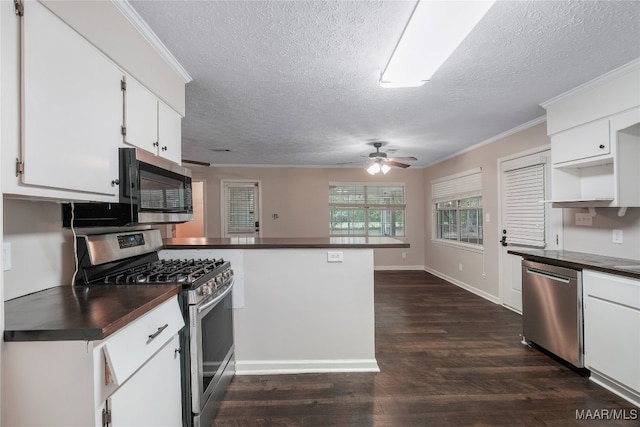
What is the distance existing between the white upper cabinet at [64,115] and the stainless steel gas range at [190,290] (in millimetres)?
500

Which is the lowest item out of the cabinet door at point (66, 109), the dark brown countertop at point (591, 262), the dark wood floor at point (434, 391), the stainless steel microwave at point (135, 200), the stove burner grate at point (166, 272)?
the dark wood floor at point (434, 391)

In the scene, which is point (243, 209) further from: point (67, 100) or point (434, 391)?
point (67, 100)

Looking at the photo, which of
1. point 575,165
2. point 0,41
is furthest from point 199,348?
point 575,165

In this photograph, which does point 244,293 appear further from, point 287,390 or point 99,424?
point 99,424

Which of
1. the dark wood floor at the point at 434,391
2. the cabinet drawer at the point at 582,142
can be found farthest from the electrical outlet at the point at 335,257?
the cabinet drawer at the point at 582,142

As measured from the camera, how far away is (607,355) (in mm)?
2221

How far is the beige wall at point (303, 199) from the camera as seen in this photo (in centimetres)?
670

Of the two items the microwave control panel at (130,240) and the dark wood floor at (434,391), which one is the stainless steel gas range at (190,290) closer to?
the microwave control panel at (130,240)

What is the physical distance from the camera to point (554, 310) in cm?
266

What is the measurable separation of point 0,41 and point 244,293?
204 centimetres

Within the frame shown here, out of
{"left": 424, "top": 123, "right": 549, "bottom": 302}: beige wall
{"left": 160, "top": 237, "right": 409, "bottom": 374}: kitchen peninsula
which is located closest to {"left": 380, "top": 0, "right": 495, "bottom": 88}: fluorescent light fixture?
{"left": 160, "top": 237, "right": 409, "bottom": 374}: kitchen peninsula

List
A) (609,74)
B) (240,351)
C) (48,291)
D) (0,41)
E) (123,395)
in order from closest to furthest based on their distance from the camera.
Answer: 1. (0,41)
2. (123,395)
3. (48,291)
4. (609,74)
5. (240,351)

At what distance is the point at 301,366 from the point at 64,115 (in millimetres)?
2346

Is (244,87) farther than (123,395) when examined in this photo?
Yes
